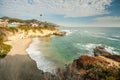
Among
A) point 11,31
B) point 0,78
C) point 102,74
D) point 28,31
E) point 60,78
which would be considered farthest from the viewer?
point 28,31

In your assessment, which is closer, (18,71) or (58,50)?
(18,71)

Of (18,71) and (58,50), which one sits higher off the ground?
(18,71)

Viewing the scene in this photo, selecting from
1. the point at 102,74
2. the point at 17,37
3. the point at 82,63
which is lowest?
the point at 17,37

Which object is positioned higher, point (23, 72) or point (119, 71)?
point (119, 71)

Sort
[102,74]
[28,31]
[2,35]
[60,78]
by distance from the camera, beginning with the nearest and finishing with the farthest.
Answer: [60,78]
[102,74]
[2,35]
[28,31]

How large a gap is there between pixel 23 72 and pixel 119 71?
10.3m

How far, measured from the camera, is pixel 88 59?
19156mm

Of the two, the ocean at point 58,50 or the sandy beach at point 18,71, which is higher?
the sandy beach at point 18,71

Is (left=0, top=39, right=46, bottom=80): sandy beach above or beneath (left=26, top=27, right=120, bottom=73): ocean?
above

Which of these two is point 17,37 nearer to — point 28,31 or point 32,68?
point 28,31

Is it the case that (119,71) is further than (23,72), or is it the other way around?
(23,72)

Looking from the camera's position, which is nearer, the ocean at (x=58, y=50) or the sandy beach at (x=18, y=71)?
the sandy beach at (x=18, y=71)

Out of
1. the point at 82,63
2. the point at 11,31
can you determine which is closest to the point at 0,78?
the point at 82,63

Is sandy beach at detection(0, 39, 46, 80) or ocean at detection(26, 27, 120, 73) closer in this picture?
sandy beach at detection(0, 39, 46, 80)
